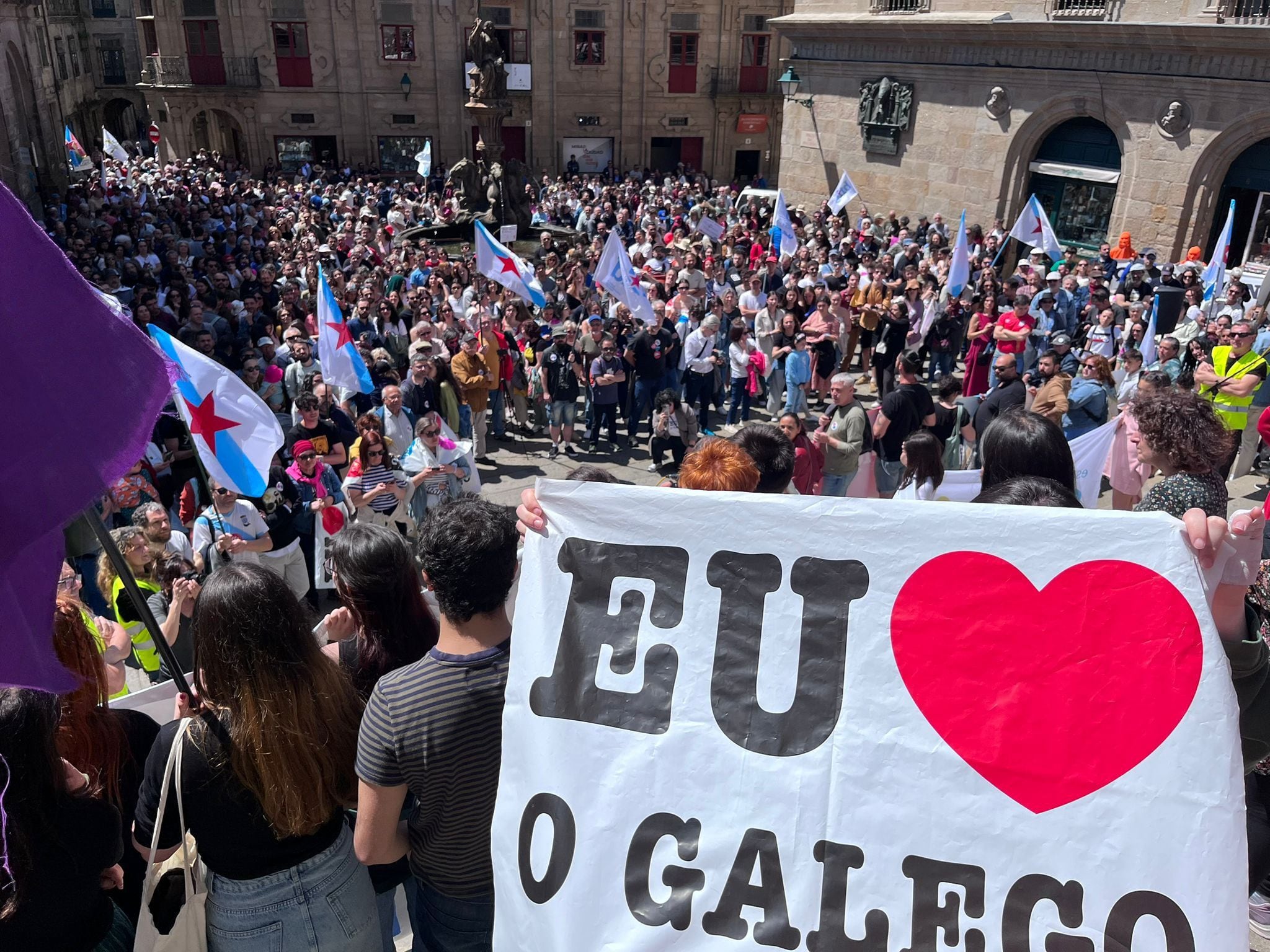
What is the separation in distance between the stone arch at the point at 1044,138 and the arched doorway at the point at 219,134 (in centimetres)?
2806

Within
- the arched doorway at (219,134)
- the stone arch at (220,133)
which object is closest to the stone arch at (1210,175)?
the stone arch at (220,133)

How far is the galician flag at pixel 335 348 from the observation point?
8.38 meters

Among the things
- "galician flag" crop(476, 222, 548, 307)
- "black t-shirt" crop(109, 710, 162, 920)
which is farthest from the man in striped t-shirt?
"galician flag" crop(476, 222, 548, 307)

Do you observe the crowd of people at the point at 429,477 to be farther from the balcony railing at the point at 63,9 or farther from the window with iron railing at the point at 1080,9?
the balcony railing at the point at 63,9

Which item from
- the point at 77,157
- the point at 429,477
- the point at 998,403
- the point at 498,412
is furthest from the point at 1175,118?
the point at 77,157

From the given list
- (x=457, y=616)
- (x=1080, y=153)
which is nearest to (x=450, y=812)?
(x=457, y=616)

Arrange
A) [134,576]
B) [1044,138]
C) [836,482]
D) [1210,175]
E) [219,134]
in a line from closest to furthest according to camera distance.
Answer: [134,576] → [836,482] → [1210,175] → [1044,138] → [219,134]

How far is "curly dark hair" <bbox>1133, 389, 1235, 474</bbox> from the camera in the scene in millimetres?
3898

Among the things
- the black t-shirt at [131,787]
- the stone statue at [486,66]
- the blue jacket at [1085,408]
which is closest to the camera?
the black t-shirt at [131,787]

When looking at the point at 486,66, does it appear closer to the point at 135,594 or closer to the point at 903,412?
the point at 903,412

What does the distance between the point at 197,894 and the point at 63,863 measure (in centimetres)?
34

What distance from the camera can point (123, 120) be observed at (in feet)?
176

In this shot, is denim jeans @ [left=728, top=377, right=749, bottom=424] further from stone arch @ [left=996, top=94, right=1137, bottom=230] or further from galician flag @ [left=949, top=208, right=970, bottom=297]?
stone arch @ [left=996, top=94, right=1137, bottom=230]

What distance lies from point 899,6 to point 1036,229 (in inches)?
434
